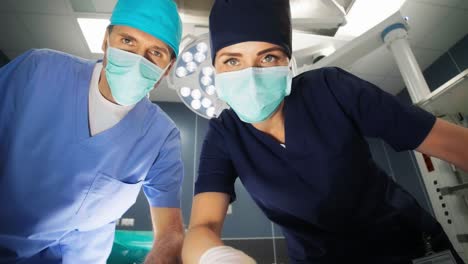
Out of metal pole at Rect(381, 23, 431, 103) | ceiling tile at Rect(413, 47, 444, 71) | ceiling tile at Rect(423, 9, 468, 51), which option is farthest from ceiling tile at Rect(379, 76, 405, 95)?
metal pole at Rect(381, 23, 431, 103)

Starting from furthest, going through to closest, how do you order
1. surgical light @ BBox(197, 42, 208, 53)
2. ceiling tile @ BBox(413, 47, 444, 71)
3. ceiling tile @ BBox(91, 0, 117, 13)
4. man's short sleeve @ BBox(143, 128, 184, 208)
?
ceiling tile @ BBox(413, 47, 444, 71)
ceiling tile @ BBox(91, 0, 117, 13)
surgical light @ BBox(197, 42, 208, 53)
man's short sleeve @ BBox(143, 128, 184, 208)

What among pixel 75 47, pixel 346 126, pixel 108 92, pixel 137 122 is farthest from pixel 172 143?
pixel 75 47

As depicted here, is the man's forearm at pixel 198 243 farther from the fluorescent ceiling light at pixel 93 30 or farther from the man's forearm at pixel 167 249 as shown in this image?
the fluorescent ceiling light at pixel 93 30

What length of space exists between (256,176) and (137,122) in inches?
21.4

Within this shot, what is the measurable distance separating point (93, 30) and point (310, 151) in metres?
2.15

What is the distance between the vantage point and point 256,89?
2.71 feet

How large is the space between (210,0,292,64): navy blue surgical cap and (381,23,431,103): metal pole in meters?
0.84

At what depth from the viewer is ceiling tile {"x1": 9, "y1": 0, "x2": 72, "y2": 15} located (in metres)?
1.97

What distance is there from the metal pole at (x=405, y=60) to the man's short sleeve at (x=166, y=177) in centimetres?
123

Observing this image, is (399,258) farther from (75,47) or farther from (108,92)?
(75,47)

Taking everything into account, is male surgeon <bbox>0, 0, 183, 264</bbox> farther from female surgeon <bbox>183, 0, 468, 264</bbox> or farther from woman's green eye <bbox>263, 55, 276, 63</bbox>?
woman's green eye <bbox>263, 55, 276, 63</bbox>

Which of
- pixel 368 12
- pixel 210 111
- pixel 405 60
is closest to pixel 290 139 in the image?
pixel 210 111

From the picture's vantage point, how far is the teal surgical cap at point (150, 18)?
1010 mm

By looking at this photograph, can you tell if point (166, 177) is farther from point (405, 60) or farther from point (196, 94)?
point (405, 60)
